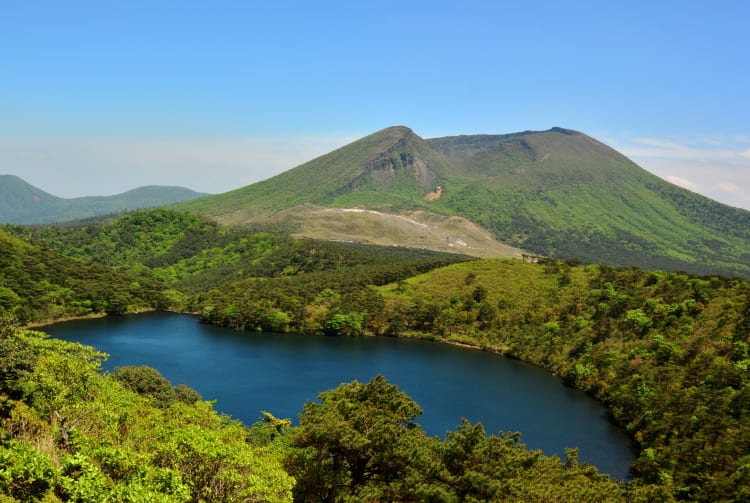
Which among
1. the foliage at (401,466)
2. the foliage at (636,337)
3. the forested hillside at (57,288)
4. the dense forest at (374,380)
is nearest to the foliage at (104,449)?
the dense forest at (374,380)

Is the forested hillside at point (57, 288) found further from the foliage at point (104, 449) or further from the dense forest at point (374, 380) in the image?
the foliage at point (104, 449)

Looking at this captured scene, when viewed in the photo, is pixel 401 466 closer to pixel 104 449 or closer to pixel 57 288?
pixel 104 449

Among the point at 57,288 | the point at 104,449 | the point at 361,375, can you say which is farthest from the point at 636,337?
the point at 57,288

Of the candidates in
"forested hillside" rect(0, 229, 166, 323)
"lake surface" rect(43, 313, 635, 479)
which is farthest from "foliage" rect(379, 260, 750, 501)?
"forested hillside" rect(0, 229, 166, 323)

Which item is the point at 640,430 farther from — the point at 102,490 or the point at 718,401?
the point at 102,490

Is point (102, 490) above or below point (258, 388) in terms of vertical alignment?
above

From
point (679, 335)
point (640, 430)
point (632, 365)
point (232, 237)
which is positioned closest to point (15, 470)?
point (640, 430)
